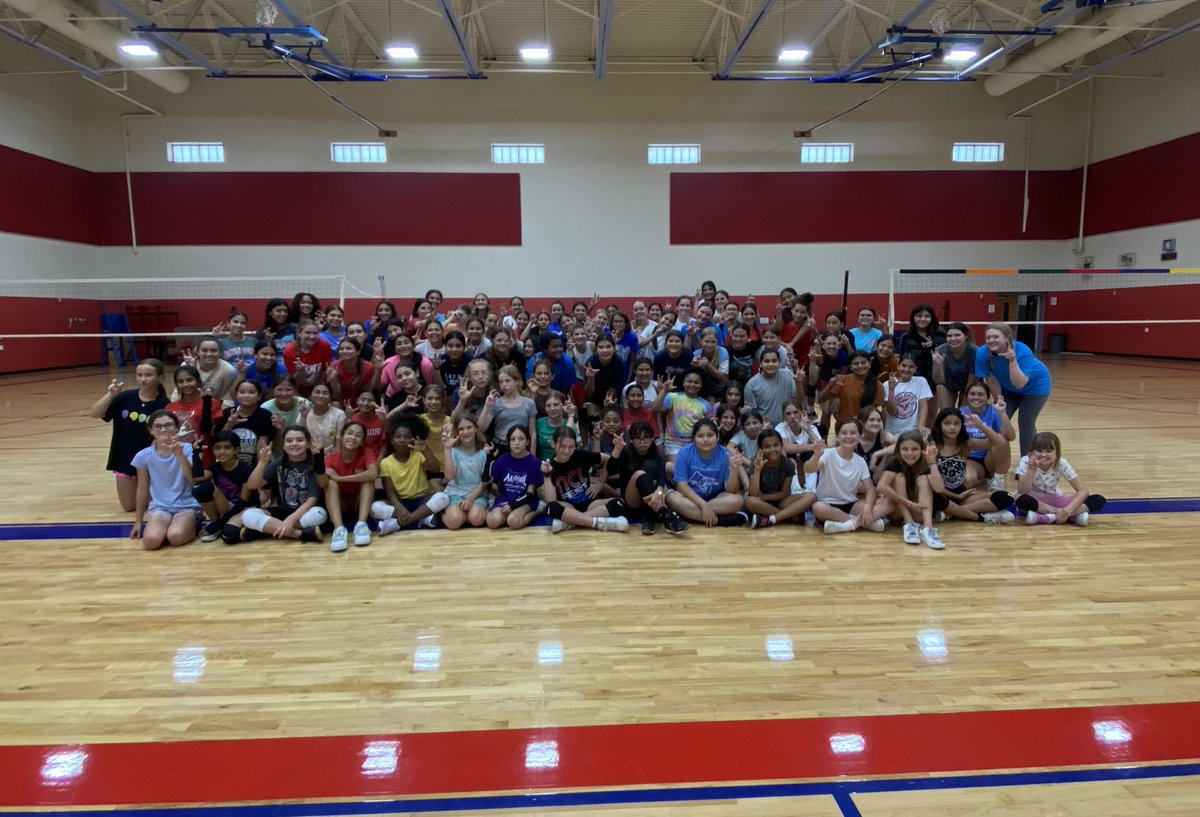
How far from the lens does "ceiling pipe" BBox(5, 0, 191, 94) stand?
12399 mm

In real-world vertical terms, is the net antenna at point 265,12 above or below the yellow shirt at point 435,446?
above

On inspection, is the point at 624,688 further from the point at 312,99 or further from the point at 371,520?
the point at 312,99

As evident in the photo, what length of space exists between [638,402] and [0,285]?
58.4ft

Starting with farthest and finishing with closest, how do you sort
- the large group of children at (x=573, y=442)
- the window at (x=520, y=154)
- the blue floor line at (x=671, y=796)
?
the window at (x=520, y=154), the large group of children at (x=573, y=442), the blue floor line at (x=671, y=796)

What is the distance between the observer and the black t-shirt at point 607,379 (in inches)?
273

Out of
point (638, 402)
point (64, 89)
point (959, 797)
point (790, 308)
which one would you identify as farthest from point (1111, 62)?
point (64, 89)

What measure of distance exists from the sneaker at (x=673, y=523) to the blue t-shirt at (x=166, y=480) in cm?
392

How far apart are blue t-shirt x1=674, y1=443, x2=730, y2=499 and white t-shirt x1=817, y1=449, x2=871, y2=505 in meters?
0.85

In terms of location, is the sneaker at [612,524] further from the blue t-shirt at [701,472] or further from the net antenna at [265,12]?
the net antenna at [265,12]

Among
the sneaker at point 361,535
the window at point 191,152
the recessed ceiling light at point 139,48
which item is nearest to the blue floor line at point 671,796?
the sneaker at point 361,535

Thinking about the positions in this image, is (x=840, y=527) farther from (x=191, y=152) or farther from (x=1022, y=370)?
(x=191, y=152)

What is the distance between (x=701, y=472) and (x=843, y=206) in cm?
1620

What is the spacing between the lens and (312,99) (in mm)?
18156

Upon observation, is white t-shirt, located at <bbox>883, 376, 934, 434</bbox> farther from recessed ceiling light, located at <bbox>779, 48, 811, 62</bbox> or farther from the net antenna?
the net antenna
